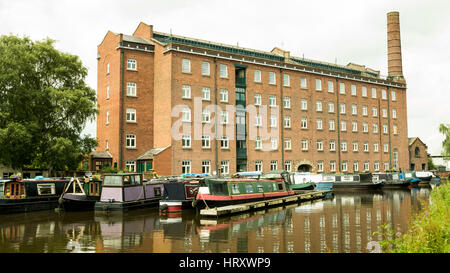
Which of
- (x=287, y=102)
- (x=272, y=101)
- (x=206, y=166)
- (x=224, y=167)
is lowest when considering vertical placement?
(x=224, y=167)

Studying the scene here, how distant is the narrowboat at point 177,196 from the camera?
955 inches

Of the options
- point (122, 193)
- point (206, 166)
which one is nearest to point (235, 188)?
point (122, 193)

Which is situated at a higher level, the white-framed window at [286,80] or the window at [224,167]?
the white-framed window at [286,80]

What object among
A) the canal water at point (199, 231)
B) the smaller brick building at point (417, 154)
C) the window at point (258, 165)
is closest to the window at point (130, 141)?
the window at point (258, 165)

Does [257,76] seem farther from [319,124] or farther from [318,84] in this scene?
[319,124]

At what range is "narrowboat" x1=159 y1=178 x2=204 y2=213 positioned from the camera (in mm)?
24266

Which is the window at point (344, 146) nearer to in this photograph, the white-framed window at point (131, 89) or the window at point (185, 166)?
the window at point (185, 166)

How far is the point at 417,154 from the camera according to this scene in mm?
63000

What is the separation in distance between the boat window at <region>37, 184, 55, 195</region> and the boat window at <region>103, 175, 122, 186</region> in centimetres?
433

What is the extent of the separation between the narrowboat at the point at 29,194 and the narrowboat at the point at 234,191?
1029 centimetres

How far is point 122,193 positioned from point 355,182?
27986 millimetres

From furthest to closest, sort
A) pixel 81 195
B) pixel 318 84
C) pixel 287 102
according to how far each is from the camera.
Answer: pixel 318 84 → pixel 287 102 → pixel 81 195

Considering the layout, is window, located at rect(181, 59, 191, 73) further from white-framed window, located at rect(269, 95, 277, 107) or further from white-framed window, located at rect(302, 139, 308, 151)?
white-framed window, located at rect(302, 139, 308, 151)

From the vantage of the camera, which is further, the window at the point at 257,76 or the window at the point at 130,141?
the window at the point at 257,76
